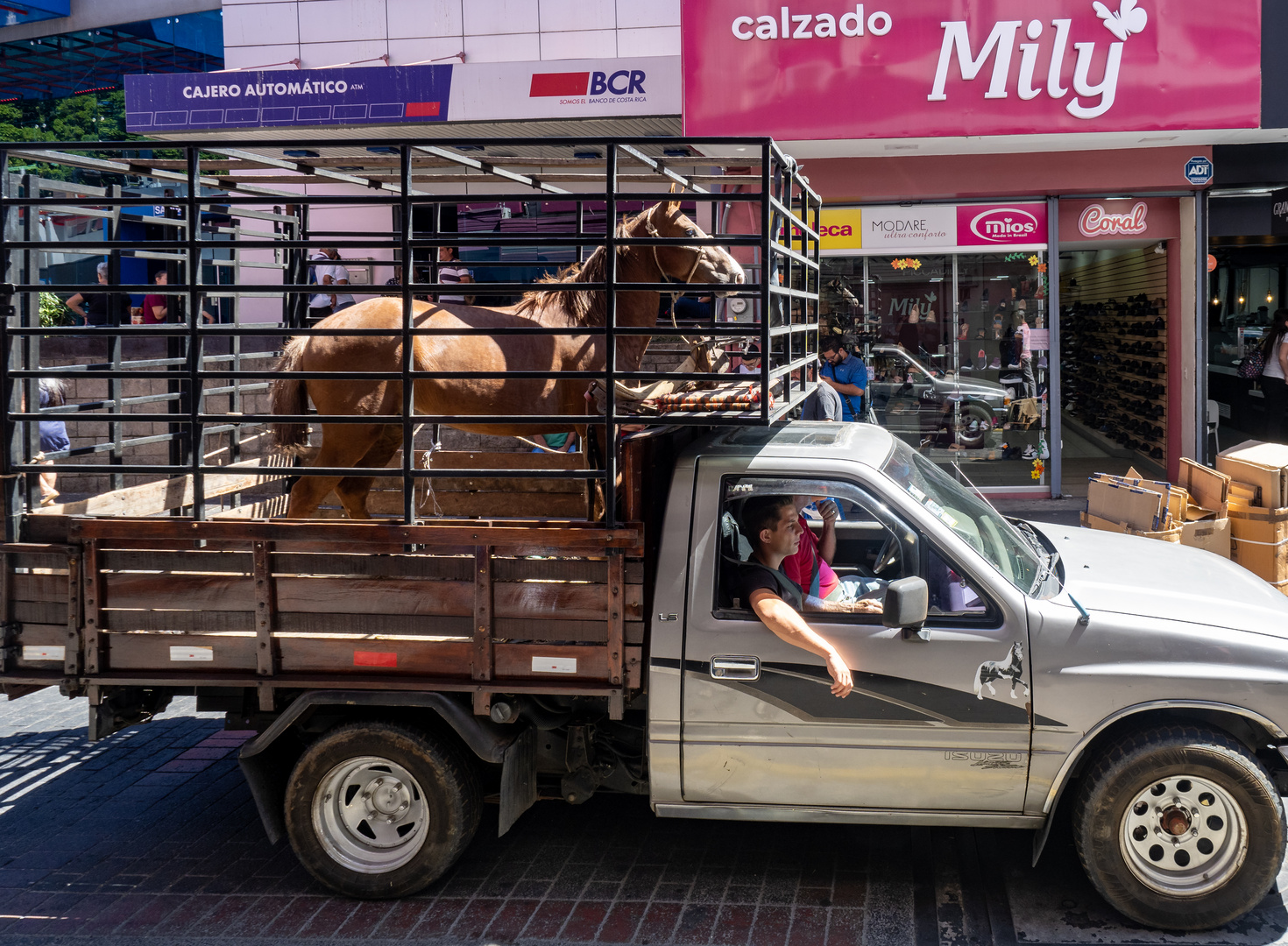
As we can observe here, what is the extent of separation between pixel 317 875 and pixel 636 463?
207 centimetres

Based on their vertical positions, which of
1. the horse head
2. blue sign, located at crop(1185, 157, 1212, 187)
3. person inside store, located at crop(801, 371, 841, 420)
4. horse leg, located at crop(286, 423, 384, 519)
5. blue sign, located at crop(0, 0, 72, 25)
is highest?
blue sign, located at crop(0, 0, 72, 25)

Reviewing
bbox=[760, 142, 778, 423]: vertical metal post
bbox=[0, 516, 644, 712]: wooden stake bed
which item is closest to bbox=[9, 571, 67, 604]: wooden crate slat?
bbox=[0, 516, 644, 712]: wooden stake bed

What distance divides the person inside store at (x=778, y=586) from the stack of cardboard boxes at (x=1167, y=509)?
10.8ft

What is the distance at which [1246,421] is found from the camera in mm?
16031

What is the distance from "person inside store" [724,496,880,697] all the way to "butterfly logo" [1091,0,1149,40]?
8.38 meters

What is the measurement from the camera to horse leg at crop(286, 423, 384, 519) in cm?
586

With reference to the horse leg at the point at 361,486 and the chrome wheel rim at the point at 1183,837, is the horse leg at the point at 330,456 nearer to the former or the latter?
the horse leg at the point at 361,486

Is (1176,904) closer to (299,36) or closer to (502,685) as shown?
(502,685)

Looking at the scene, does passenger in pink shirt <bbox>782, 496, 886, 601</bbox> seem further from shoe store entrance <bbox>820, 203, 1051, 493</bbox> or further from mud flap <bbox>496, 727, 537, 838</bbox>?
shoe store entrance <bbox>820, 203, 1051, 493</bbox>

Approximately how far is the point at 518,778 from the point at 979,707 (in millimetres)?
1791

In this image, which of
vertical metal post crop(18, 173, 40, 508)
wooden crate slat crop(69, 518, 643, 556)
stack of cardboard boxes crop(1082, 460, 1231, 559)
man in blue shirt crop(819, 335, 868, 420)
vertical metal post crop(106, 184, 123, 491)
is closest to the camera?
wooden crate slat crop(69, 518, 643, 556)

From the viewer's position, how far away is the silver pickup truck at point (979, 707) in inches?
160

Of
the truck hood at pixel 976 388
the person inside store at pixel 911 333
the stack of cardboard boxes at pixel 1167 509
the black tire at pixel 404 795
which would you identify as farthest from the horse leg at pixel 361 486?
the truck hood at pixel 976 388

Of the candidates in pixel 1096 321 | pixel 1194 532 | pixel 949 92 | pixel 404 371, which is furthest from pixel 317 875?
pixel 1096 321
